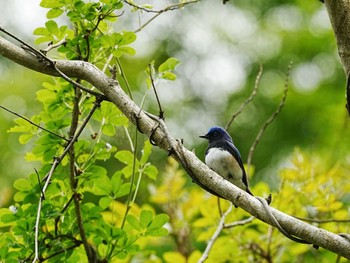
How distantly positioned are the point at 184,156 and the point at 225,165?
2.02m

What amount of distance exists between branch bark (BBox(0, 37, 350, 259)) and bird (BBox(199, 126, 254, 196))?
6.15 feet

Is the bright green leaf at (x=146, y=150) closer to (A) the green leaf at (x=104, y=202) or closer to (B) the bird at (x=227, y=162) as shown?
(A) the green leaf at (x=104, y=202)

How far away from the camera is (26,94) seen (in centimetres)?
1038

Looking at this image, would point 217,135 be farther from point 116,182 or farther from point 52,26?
point 52,26

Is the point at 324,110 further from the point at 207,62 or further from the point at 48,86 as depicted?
the point at 48,86

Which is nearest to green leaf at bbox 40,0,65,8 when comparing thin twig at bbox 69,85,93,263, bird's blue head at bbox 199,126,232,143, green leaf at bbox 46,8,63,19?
green leaf at bbox 46,8,63,19

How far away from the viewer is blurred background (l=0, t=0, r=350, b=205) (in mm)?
9742

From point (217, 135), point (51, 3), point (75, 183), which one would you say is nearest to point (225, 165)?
point (217, 135)

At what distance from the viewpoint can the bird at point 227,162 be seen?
426 centimetres

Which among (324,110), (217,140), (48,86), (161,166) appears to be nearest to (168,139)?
(48,86)

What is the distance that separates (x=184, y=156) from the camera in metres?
2.28

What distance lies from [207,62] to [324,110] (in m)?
3.76

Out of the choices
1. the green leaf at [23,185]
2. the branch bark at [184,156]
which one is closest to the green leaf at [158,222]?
the green leaf at [23,185]

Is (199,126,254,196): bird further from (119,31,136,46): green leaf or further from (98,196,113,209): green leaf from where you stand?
(119,31,136,46): green leaf
